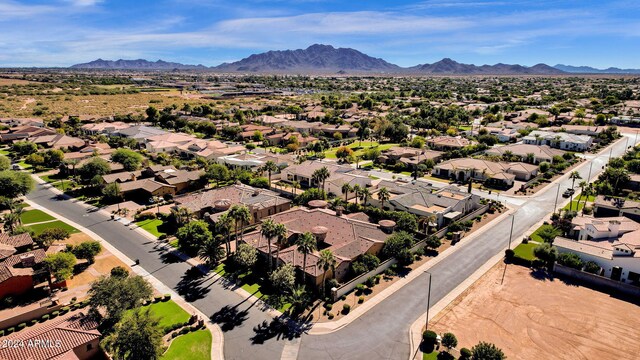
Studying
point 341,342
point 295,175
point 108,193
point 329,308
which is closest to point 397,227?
point 329,308

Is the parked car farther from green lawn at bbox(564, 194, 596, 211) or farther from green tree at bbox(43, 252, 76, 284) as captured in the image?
green tree at bbox(43, 252, 76, 284)

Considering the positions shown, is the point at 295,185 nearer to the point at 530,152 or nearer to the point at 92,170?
the point at 92,170

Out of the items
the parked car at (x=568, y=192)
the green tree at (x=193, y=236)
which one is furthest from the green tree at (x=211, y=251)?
the parked car at (x=568, y=192)

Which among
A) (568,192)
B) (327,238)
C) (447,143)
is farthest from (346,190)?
(447,143)

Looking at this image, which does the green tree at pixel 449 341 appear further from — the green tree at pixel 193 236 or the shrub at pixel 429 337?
the green tree at pixel 193 236

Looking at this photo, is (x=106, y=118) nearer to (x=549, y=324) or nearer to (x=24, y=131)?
(x=24, y=131)
